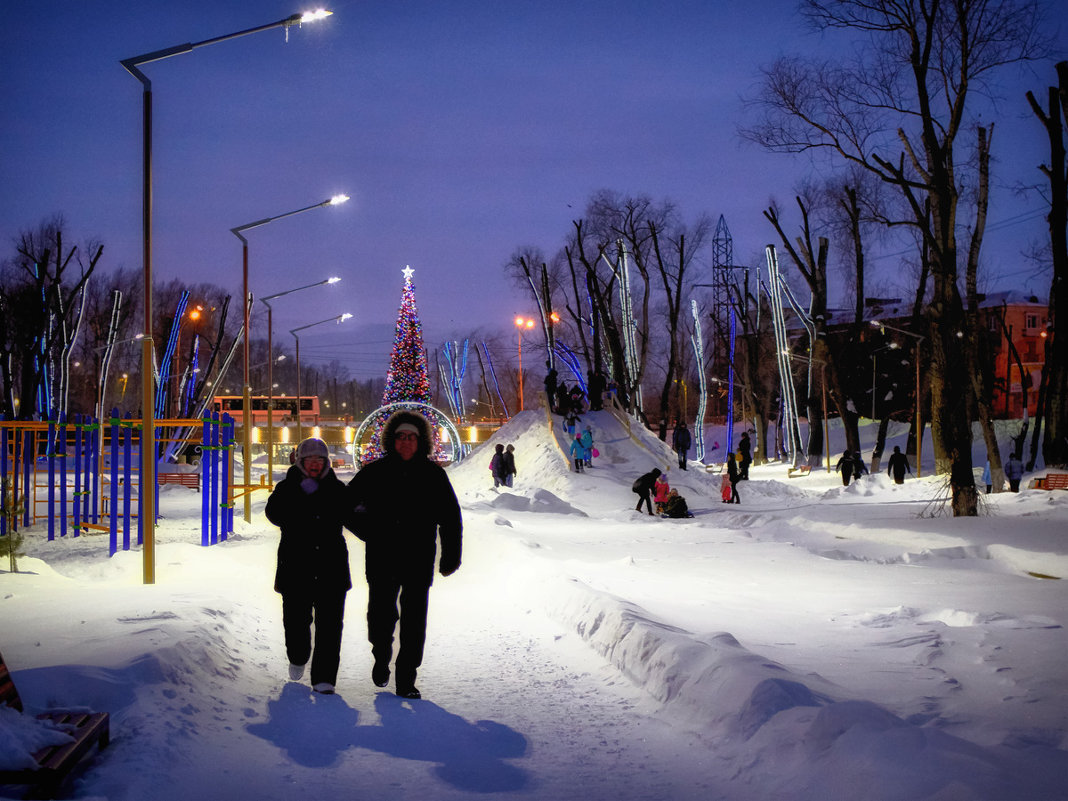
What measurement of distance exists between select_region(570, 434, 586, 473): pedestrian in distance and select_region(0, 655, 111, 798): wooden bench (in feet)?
92.0

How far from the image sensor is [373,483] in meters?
6.45

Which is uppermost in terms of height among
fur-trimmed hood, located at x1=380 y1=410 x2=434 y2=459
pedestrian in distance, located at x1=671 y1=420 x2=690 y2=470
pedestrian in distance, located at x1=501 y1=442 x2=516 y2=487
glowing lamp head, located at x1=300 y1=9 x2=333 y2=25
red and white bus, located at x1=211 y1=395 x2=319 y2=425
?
glowing lamp head, located at x1=300 y1=9 x2=333 y2=25

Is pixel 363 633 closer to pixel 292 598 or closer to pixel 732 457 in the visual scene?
pixel 292 598

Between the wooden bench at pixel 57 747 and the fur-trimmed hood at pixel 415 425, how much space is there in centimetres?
229

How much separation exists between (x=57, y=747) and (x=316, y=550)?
2375 millimetres

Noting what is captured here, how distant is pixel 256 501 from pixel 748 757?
27043 mm

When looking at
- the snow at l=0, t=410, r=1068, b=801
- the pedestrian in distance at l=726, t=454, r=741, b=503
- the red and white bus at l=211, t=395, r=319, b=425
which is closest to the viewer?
the snow at l=0, t=410, r=1068, b=801

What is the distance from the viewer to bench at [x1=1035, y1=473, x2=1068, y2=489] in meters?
24.5

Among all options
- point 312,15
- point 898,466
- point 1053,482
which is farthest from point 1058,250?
point 312,15

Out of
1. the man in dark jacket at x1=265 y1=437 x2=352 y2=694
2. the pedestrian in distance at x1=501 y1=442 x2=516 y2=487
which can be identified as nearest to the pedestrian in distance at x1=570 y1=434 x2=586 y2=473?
the pedestrian in distance at x1=501 y1=442 x2=516 y2=487

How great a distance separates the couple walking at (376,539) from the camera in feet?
21.1

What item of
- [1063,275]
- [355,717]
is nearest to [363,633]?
[355,717]

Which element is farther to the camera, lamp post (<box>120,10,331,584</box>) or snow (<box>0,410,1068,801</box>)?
lamp post (<box>120,10,331,584</box>)

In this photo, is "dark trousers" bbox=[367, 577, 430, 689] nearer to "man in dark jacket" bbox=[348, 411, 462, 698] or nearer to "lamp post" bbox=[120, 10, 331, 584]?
"man in dark jacket" bbox=[348, 411, 462, 698]
